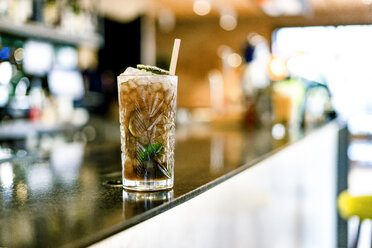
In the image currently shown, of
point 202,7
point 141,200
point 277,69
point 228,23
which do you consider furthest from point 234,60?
point 141,200

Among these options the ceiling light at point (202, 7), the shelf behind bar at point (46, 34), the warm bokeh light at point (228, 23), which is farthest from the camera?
the warm bokeh light at point (228, 23)

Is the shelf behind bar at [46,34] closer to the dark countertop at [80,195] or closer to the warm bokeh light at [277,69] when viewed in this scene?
the warm bokeh light at [277,69]

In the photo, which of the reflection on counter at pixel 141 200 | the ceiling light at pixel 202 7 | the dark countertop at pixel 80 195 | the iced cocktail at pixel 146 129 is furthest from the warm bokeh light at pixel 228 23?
the reflection on counter at pixel 141 200

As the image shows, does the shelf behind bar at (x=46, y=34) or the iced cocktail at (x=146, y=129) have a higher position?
the shelf behind bar at (x=46, y=34)

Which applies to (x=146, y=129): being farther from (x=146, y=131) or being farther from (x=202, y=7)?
(x=202, y=7)

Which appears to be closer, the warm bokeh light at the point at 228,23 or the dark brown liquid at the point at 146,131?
the dark brown liquid at the point at 146,131

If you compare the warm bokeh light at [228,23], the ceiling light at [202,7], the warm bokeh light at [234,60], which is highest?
the ceiling light at [202,7]

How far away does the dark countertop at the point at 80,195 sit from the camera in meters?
0.48

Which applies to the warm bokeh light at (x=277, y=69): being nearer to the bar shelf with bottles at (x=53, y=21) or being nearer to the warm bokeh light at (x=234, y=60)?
the bar shelf with bottles at (x=53, y=21)

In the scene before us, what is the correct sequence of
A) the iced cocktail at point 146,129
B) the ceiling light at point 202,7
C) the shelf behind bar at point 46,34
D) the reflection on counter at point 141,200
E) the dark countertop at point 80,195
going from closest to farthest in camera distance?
the dark countertop at point 80,195 < the reflection on counter at point 141,200 < the iced cocktail at point 146,129 < the shelf behind bar at point 46,34 < the ceiling light at point 202,7

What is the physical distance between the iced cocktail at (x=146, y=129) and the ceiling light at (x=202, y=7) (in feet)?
21.6

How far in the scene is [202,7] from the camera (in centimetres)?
784

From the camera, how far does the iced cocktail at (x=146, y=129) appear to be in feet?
2.44

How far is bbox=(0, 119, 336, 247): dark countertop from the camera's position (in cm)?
48
